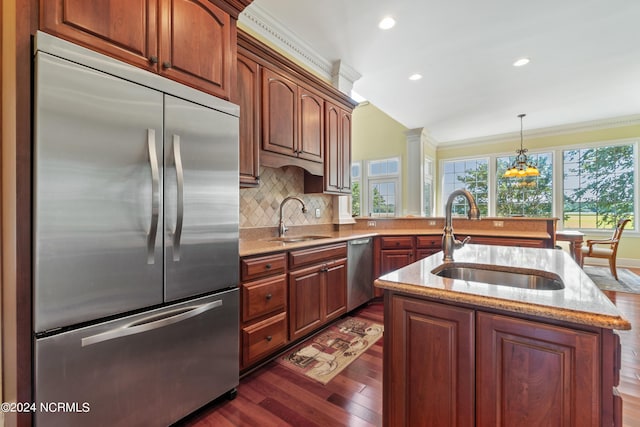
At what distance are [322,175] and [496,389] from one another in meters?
2.44

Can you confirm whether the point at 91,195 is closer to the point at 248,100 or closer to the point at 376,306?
the point at 248,100

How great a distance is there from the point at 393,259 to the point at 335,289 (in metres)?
1.06

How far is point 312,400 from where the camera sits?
1.73 meters

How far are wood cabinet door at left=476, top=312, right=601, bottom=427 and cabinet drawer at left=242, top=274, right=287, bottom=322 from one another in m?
1.37

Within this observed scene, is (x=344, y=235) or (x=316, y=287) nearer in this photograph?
(x=316, y=287)

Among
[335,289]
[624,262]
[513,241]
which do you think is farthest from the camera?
[624,262]

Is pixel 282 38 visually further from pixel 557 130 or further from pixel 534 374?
pixel 557 130

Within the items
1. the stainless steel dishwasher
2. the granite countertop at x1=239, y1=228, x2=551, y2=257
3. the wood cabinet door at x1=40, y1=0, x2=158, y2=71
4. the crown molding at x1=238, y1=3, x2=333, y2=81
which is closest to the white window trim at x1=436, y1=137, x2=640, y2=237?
the granite countertop at x1=239, y1=228, x2=551, y2=257

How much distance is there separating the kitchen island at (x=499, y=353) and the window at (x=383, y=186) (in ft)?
20.4

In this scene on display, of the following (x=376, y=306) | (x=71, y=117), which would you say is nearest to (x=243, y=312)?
(x=71, y=117)

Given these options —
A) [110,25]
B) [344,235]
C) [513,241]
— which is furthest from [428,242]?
[110,25]

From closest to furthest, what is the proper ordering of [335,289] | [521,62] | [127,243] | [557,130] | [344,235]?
[127,243], [335,289], [344,235], [521,62], [557,130]

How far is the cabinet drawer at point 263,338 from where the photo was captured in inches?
74.6

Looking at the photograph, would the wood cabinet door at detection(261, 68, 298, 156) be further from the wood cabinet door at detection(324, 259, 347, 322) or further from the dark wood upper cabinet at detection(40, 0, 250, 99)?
the wood cabinet door at detection(324, 259, 347, 322)
